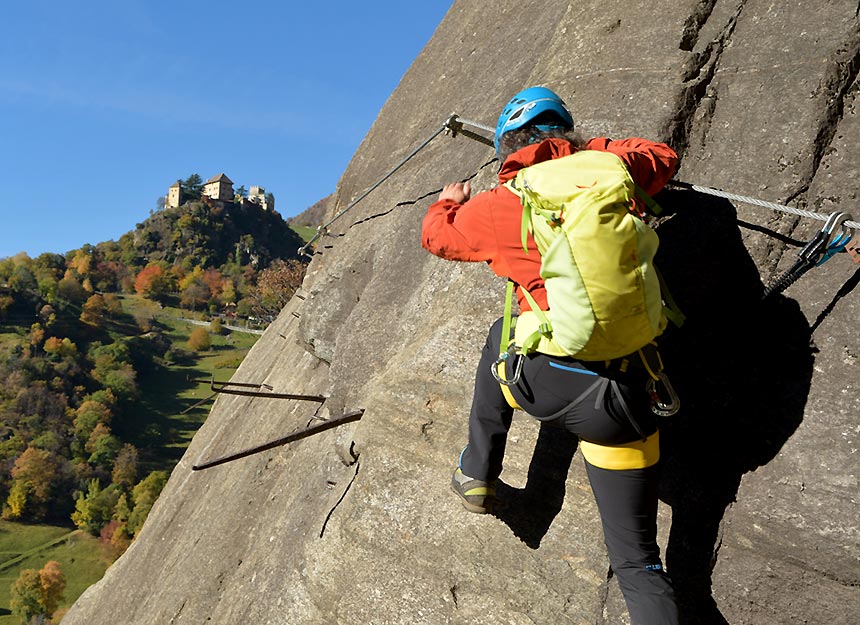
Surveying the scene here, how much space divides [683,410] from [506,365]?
3.91ft

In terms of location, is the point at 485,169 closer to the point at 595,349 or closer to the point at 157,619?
the point at 595,349

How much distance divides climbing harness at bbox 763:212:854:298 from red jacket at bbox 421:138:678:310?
0.83 metres

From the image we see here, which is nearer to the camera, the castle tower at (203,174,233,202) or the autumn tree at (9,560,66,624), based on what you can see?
the autumn tree at (9,560,66,624)

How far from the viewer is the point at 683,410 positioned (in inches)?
140

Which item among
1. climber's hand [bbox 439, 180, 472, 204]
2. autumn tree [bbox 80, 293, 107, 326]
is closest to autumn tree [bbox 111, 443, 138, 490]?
autumn tree [bbox 80, 293, 107, 326]

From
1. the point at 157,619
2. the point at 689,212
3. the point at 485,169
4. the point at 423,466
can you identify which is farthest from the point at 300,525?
the point at 689,212

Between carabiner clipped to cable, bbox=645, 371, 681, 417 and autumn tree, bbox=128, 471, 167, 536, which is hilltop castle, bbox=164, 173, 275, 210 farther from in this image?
carabiner clipped to cable, bbox=645, 371, 681, 417

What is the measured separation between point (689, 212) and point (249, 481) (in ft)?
16.0

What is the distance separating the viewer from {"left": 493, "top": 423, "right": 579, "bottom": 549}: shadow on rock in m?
3.57

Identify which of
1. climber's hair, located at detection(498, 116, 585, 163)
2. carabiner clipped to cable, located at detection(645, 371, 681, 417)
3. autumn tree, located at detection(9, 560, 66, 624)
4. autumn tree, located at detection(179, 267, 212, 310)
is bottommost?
autumn tree, located at detection(9, 560, 66, 624)

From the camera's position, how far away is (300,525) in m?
4.79

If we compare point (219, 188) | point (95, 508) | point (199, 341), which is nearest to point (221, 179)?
point (219, 188)

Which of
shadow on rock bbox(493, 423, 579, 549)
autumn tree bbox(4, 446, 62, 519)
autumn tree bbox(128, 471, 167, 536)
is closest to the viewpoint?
shadow on rock bbox(493, 423, 579, 549)

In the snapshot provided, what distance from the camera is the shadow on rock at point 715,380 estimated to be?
→ 336 cm
